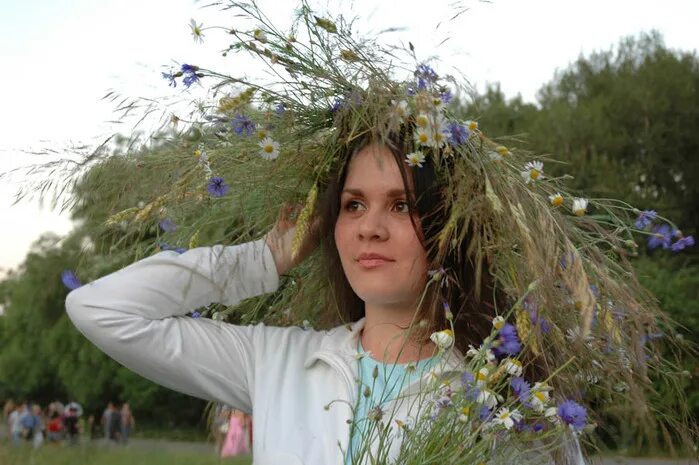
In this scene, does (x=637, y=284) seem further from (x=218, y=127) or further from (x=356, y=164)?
(x=218, y=127)

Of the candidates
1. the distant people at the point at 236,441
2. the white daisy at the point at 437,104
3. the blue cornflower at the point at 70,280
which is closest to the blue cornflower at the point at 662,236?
the white daisy at the point at 437,104

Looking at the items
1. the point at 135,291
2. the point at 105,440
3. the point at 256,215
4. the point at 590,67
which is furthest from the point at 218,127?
the point at 590,67

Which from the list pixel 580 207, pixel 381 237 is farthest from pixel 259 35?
pixel 580 207

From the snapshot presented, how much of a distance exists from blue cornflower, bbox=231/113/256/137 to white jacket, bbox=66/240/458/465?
0.30 meters

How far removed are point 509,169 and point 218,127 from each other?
2.60ft

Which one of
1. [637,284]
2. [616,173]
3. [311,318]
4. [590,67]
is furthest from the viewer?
[590,67]

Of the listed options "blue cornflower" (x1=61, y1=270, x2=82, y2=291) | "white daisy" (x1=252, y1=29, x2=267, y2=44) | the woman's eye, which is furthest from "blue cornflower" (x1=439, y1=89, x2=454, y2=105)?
"blue cornflower" (x1=61, y1=270, x2=82, y2=291)

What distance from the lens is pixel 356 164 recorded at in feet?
8.17

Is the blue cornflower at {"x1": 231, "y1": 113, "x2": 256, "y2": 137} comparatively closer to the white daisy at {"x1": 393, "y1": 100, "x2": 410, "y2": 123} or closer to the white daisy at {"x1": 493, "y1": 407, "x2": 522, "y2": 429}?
the white daisy at {"x1": 393, "y1": 100, "x2": 410, "y2": 123}

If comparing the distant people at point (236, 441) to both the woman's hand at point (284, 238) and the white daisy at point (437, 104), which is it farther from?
the white daisy at point (437, 104)

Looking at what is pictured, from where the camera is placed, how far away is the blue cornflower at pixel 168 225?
99.6 inches

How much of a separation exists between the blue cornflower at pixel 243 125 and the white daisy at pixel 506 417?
3.14ft

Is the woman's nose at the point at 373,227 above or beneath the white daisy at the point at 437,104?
beneath

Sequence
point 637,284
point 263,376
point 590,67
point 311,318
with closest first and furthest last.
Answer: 1. point 637,284
2. point 263,376
3. point 311,318
4. point 590,67
